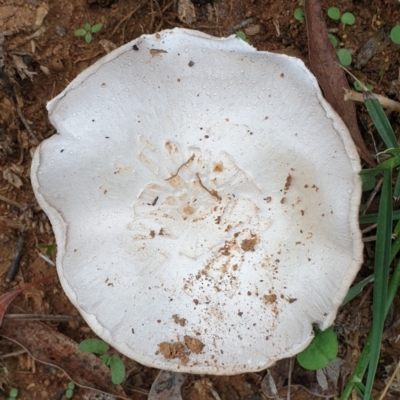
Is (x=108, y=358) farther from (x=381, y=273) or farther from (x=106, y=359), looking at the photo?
(x=381, y=273)

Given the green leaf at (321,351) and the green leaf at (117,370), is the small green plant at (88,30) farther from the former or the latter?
the green leaf at (321,351)

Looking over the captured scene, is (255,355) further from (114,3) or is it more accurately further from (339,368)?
(114,3)

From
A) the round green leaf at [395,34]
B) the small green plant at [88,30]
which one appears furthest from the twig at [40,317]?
the round green leaf at [395,34]

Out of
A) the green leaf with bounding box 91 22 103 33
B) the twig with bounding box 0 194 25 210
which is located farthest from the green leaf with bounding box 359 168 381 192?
the twig with bounding box 0 194 25 210

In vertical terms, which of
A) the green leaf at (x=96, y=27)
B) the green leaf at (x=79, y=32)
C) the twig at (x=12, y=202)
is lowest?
the twig at (x=12, y=202)

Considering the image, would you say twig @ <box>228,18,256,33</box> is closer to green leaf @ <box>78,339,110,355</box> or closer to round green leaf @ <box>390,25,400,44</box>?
round green leaf @ <box>390,25,400,44</box>

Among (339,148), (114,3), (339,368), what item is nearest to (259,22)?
(114,3)
